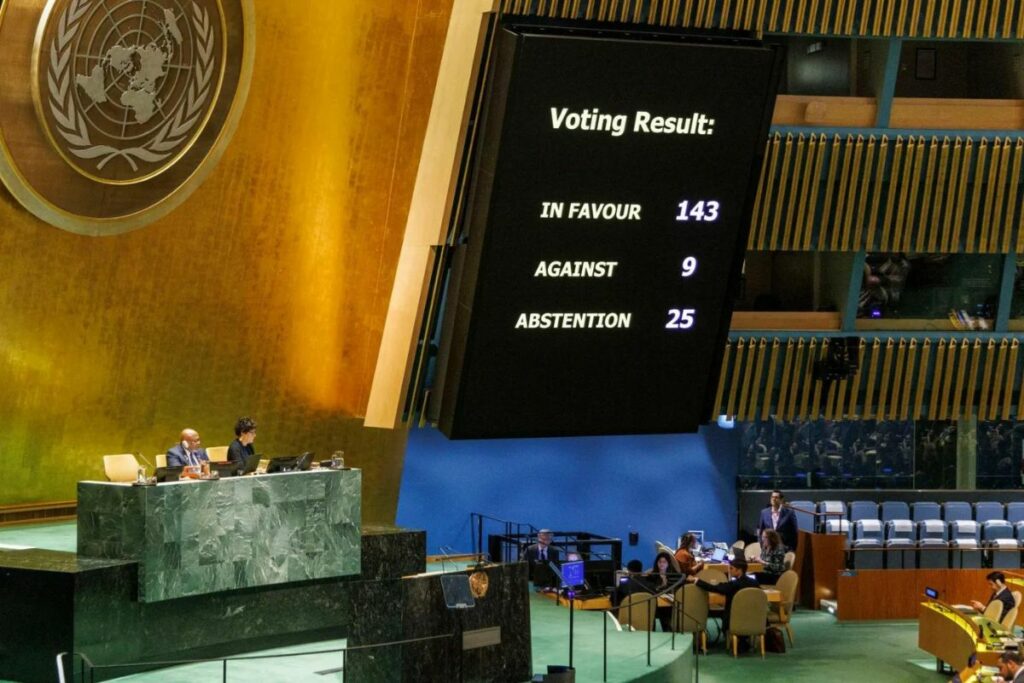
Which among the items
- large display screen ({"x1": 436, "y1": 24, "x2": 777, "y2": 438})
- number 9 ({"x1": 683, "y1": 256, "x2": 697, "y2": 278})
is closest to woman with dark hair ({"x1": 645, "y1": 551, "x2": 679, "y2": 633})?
large display screen ({"x1": 436, "y1": 24, "x2": 777, "y2": 438})

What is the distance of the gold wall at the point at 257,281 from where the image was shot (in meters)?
12.4

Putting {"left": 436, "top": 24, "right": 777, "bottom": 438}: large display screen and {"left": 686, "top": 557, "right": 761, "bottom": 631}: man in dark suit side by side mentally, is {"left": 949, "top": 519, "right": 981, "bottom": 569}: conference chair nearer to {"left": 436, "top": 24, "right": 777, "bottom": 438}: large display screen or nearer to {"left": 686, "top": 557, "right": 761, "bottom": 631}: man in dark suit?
→ {"left": 686, "top": 557, "right": 761, "bottom": 631}: man in dark suit

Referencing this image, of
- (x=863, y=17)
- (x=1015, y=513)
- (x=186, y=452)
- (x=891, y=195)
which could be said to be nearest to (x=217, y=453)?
(x=186, y=452)

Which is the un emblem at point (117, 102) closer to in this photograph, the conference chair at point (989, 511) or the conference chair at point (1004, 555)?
the conference chair at point (1004, 555)

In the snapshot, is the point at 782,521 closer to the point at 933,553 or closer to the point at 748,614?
the point at 933,553

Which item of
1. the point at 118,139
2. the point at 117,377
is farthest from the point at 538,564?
the point at 118,139

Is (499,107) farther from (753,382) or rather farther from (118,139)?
(753,382)

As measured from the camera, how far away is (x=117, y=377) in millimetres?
12836

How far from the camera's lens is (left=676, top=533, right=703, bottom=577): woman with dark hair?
1672 centimetres

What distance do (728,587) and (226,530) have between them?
23.5 feet

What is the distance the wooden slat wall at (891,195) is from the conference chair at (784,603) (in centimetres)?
370

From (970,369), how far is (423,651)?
9635mm

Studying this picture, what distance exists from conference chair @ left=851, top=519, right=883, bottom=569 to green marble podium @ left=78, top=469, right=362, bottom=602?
8.85 m

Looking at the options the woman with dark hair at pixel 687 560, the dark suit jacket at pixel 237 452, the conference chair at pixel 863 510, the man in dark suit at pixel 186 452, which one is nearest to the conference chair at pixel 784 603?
the woman with dark hair at pixel 687 560
